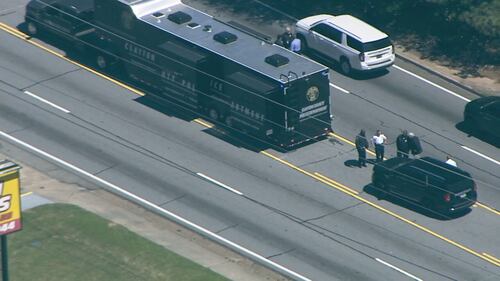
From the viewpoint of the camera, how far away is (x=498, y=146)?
61.6m

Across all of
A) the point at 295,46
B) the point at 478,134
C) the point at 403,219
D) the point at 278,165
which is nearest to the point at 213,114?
the point at 278,165

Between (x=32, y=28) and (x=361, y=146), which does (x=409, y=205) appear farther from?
(x=32, y=28)

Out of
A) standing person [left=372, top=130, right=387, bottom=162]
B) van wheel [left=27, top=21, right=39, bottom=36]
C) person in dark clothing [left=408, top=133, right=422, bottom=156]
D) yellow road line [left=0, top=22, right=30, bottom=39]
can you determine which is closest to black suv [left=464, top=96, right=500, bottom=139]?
person in dark clothing [left=408, top=133, right=422, bottom=156]

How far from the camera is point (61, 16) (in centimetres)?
6562

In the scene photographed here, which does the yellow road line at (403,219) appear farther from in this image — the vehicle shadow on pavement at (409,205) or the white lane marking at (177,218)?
the white lane marking at (177,218)

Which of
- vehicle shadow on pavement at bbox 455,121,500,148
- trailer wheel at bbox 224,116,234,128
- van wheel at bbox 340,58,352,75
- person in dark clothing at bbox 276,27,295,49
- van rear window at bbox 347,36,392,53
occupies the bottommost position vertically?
vehicle shadow on pavement at bbox 455,121,500,148

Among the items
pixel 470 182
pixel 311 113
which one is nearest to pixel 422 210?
pixel 470 182

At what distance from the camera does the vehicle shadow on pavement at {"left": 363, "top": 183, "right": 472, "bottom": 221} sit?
2211 inches

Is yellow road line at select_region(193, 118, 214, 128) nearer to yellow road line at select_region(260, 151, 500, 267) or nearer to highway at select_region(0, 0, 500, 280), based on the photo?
highway at select_region(0, 0, 500, 280)

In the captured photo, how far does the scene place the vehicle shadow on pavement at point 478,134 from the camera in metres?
61.9

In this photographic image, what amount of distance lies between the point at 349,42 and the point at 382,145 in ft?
26.4

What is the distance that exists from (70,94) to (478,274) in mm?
20487

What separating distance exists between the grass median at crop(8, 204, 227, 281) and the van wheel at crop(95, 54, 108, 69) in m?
12.0

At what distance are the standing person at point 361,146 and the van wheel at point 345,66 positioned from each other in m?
7.09
